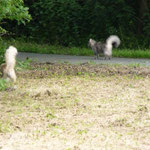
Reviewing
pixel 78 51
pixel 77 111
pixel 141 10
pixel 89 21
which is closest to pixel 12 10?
pixel 77 111

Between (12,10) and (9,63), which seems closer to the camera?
(9,63)

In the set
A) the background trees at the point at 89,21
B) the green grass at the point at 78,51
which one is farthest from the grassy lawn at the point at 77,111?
the background trees at the point at 89,21

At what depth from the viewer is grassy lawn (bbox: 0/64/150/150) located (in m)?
6.63

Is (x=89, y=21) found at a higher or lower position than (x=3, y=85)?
higher

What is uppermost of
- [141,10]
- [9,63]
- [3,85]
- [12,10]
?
[141,10]

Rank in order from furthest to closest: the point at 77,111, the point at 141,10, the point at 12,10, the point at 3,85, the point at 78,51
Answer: the point at 141,10 < the point at 78,51 < the point at 12,10 < the point at 3,85 < the point at 77,111

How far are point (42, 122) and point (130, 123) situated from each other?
1.42 meters

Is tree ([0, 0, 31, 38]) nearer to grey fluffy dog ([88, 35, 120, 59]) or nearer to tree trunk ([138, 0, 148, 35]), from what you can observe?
grey fluffy dog ([88, 35, 120, 59])

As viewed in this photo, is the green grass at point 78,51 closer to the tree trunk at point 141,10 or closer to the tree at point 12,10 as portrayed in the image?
the tree trunk at point 141,10

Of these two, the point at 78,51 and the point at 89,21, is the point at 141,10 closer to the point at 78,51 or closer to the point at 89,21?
the point at 89,21

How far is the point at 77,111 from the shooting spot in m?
8.47

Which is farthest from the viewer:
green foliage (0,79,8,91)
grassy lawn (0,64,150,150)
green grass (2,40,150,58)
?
green grass (2,40,150,58)

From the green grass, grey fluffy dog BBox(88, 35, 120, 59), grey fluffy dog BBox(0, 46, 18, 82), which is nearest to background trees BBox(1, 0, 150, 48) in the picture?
the green grass

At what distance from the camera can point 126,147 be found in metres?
6.34
